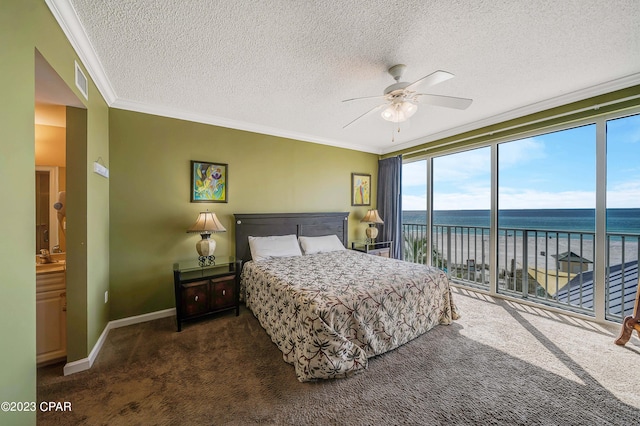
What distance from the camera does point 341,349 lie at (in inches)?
70.7

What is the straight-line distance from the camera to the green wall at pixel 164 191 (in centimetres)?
270

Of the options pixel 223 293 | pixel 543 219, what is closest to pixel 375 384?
pixel 223 293

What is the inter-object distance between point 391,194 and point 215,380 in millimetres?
4090

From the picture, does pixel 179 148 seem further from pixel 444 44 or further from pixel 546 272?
pixel 546 272

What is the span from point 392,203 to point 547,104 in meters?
2.55

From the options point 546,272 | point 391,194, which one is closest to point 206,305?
point 391,194

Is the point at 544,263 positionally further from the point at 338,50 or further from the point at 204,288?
the point at 204,288

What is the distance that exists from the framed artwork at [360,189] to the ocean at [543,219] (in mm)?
825

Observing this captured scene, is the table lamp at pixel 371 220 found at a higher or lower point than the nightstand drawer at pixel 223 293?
higher

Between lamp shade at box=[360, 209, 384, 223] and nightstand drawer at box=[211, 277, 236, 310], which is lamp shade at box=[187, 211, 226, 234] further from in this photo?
lamp shade at box=[360, 209, 384, 223]

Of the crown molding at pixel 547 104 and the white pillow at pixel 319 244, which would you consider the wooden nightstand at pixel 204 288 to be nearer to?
the white pillow at pixel 319 244

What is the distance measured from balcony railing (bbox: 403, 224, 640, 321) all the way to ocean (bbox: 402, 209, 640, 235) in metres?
0.08

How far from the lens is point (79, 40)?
1.70 metres

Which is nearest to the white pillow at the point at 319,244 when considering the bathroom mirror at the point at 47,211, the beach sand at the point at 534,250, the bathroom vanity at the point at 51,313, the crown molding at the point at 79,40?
the beach sand at the point at 534,250
